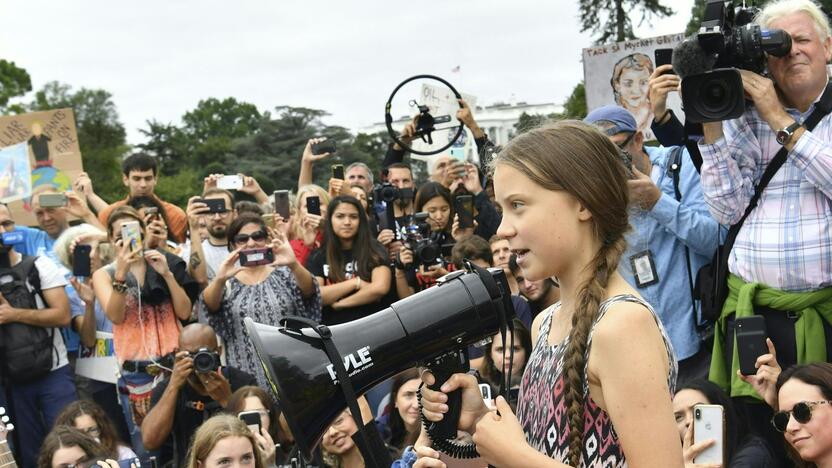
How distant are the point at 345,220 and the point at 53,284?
214cm

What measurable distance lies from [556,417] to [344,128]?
71.2 feet

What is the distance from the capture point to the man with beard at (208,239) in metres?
7.35

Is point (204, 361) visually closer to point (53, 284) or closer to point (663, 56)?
point (53, 284)

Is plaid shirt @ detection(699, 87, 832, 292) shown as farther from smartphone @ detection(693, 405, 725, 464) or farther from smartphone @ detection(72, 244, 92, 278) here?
smartphone @ detection(72, 244, 92, 278)

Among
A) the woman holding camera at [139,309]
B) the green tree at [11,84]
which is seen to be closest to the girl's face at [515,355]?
the woman holding camera at [139,309]

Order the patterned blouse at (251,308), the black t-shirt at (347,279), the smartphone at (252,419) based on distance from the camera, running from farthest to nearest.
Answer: the black t-shirt at (347,279), the patterned blouse at (251,308), the smartphone at (252,419)

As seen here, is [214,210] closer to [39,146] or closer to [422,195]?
[422,195]

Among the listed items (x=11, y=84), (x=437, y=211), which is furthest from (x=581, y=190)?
(x=11, y=84)

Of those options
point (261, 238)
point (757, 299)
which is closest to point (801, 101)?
point (757, 299)

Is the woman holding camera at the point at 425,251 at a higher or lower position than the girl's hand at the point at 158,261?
lower

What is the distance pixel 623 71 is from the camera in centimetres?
955

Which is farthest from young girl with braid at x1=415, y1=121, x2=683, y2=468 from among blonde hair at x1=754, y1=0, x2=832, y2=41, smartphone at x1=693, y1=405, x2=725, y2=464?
blonde hair at x1=754, y1=0, x2=832, y2=41

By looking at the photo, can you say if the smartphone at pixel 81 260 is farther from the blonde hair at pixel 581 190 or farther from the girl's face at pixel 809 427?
the blonde hair at pixel 581 190

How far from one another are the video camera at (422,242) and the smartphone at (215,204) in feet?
4.87
